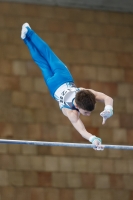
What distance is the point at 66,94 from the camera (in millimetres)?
7727

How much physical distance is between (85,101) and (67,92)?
1.64 feet

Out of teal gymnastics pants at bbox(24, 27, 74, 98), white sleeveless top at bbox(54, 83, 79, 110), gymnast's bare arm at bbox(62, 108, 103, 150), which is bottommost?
gymnast's bare arm at bbox(62, 108, 103, 150)

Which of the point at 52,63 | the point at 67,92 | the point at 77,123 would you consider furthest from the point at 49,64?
the point at 77,123

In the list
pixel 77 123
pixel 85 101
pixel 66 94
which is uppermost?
pixel 66 94

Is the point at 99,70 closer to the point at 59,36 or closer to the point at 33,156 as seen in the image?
the point at 59,36

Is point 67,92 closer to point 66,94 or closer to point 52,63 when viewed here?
point 66,94

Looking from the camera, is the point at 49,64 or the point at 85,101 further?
the point at 49,64

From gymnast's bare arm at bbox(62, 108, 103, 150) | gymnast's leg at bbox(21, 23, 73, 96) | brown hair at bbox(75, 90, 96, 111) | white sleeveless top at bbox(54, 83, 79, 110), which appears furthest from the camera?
gymnast's leg at bbox(21, 23, 73, 96)

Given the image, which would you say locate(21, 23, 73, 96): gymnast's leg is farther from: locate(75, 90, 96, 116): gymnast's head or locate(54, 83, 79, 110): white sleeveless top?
locate(75, 90, 96, 116): gymnast's head

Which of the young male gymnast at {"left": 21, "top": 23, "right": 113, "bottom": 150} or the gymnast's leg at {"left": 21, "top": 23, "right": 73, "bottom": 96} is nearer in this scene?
the young male gymnast at {"left": 21, "top": 23, "right": 113, "bottom": 150}

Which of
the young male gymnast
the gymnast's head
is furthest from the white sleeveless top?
the gymnast's head

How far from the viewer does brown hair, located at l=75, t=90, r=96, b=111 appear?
727 centimetres

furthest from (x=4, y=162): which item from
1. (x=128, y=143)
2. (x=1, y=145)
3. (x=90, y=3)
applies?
(x=90, y=3)

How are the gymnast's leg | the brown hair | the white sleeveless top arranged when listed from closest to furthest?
1. the brown hair
2. the white sleeveless top
3. the gymnast's leg
